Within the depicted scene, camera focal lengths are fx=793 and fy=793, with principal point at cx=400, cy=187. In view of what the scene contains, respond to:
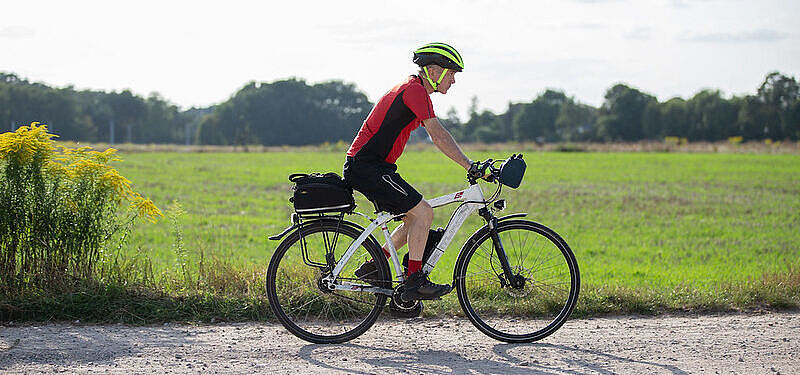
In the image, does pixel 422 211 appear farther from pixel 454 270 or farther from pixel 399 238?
pixel 454 270

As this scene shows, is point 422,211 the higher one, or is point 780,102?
point 780,102

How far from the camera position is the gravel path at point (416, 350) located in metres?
5.30

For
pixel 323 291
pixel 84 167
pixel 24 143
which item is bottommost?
pixel 323 291

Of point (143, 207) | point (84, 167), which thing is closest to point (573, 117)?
point (143, 207)

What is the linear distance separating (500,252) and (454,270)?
1.27ft

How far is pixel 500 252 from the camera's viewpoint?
6.22 meters

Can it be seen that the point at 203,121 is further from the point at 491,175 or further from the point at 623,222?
the point at 491,175

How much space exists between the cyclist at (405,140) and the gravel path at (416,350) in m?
0.54

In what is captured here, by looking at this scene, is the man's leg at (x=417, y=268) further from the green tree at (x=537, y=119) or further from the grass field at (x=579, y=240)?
the green tree at (x=537, y=119)

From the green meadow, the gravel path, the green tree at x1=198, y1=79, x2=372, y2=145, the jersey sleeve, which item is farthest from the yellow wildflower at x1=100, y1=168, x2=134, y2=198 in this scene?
the green tree at x1=198, y1=79, x2=372, y2=145

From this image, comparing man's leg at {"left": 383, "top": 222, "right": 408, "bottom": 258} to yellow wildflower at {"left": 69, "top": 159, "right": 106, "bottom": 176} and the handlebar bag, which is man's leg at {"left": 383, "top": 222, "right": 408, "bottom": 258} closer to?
the handlebar bag

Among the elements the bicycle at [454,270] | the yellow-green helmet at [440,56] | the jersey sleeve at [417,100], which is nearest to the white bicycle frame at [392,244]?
the bicycle at [454,270]

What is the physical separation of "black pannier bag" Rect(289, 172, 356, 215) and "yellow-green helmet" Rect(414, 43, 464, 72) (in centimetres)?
109

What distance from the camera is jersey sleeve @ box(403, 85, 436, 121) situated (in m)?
5.68
